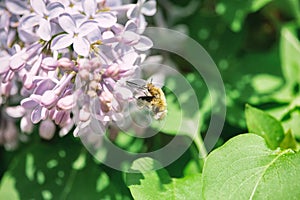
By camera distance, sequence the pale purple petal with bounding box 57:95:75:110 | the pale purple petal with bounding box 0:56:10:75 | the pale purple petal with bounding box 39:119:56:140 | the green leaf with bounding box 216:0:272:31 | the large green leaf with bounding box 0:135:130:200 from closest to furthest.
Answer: the pale purple petal with bounding box 57:95:75:110 → the pale purple petal with bounding box 0:56:10:75 → the pale purple petal with bounding box 39:119:56:140 → the large green leaf with bounding box 0:135:130:200 → the green leaf with bounding box 216:0:272:31

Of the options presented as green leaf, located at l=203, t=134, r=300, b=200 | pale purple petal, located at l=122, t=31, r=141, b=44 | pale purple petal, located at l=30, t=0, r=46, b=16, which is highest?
pale purple petal, located at l=30, t=0, r=46, b=16

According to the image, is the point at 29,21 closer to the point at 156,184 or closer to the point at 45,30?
the point at 45,30

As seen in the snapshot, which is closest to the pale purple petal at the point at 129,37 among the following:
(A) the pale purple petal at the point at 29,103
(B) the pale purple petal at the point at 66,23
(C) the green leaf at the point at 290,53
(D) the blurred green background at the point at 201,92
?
(B) the pale purple petal at the point at 66,23

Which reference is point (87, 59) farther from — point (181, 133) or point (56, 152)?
point (56, 152)

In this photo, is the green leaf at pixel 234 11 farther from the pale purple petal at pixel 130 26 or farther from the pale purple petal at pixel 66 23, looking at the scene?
the pale purple petal at pixel 66 23

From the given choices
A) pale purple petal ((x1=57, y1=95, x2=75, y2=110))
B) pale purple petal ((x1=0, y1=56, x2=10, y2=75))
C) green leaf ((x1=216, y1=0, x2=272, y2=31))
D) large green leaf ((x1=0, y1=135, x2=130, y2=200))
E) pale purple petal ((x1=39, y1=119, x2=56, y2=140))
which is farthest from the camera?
green leaf ((x1=216, y1=0, x2=272, y2=31))

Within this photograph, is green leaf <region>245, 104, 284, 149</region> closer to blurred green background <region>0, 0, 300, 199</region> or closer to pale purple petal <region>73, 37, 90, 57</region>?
blurred green background <region>0, 0, 300, 199</region>

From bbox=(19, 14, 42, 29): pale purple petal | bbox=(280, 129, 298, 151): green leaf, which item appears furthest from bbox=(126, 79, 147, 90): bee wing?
bbox=(280, 129, 298, 151): green leaf

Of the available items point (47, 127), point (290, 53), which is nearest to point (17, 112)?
point (47, 127)
